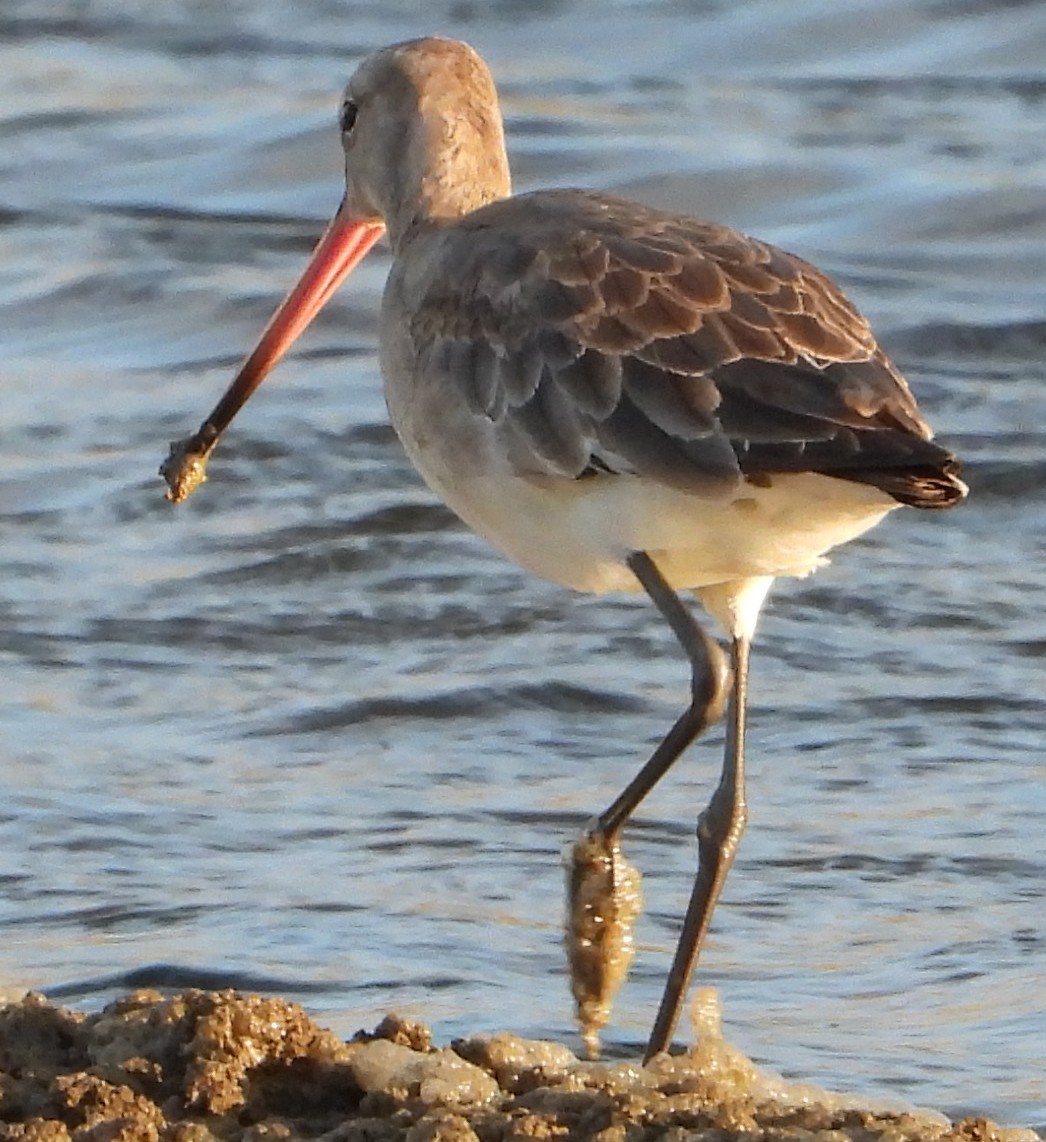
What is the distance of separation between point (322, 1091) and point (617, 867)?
1800mm

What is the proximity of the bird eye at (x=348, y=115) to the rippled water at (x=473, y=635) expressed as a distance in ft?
4.69

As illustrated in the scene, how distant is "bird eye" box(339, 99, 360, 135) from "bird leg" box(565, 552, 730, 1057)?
1.64m

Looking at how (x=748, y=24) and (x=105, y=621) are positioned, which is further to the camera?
(x=748, y=24)

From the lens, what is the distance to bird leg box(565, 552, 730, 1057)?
18.3 feet

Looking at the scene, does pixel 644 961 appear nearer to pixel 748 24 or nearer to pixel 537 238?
pixel 537 238

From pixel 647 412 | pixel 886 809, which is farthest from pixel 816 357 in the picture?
pixel 886 809

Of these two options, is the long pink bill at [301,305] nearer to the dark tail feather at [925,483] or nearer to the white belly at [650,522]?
the white belly at [650,522]

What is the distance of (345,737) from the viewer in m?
7.14

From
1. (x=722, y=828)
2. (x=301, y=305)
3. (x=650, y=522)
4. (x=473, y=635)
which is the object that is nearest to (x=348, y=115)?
(x=301, y=305)

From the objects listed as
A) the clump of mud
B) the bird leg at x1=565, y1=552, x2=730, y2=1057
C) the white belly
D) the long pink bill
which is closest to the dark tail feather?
the white belly

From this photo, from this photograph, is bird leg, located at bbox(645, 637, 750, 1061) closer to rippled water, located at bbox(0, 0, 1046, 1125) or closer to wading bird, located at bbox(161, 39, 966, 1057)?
wading bird, located at bbox(161, 39, 966, 1057)

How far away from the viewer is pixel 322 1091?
4379 mm

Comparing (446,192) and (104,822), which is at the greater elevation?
(446,192)

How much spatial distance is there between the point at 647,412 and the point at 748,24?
9169mm
